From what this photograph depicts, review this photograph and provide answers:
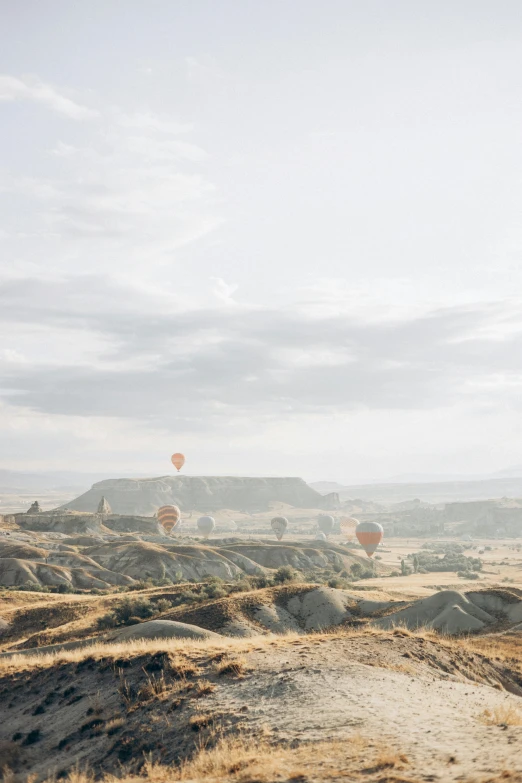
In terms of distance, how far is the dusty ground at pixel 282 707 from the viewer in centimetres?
1308

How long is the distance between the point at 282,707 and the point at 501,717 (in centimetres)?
584

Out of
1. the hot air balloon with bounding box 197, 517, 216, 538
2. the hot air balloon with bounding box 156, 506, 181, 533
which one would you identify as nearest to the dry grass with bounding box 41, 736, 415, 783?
the hot air balloon with bounding box 156, 506, 181, 533

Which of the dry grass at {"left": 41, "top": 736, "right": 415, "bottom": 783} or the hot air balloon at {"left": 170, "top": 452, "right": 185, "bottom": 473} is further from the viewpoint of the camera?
the hot air balloon at {"left": 170, "top": 452, "right": 185, "bottom": 473}

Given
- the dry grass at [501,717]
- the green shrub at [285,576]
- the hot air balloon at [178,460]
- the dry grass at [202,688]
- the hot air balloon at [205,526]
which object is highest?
the hot air balloon at [178,460]

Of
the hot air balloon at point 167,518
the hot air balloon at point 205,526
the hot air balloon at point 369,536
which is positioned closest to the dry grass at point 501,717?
the hot air balloon at point 369,536

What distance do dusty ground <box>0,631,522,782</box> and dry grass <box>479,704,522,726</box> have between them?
0.07 meters

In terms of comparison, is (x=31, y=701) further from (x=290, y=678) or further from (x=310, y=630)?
(x=310, y=630)

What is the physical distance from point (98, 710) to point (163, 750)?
4.35 metres

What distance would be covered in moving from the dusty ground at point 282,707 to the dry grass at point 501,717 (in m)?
0.07

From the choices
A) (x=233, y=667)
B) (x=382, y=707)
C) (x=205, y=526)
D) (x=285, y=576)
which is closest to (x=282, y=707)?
(x=382, y=707)

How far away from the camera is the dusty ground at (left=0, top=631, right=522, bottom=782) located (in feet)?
42.9

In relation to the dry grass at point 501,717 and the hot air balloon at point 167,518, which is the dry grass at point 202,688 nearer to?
the dry grass at point 501,717

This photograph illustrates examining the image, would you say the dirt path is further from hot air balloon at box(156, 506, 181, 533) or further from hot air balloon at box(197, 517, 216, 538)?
hot air balloon at box(197, 517, 216, 538)

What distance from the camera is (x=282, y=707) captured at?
1717 cm
